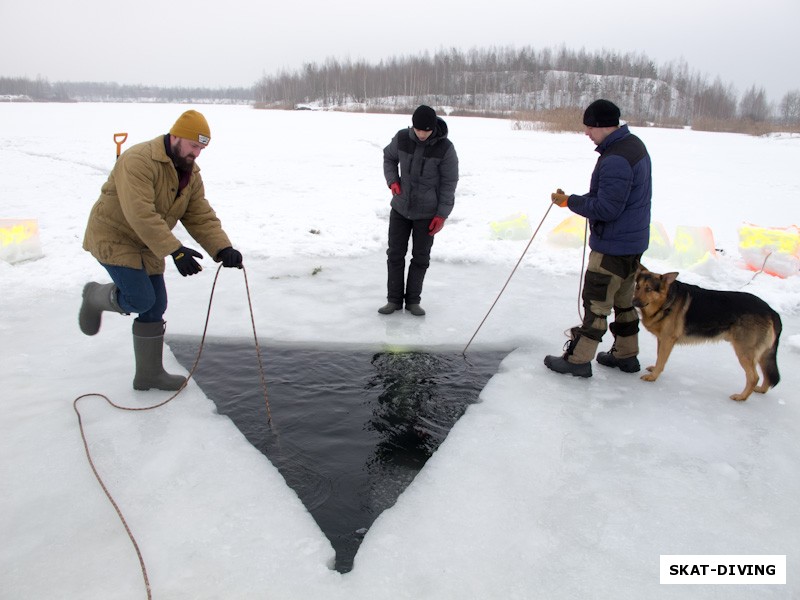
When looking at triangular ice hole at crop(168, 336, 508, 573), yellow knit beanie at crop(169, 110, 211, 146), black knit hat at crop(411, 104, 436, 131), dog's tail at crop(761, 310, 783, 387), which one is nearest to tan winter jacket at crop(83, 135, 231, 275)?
yellow knit beanie at crop(169, 110, 211, 146)

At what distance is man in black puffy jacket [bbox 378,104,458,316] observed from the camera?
468 cm

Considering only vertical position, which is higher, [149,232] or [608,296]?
[149,232]

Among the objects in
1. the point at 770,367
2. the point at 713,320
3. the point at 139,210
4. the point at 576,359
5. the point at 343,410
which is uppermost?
the point at 139,210

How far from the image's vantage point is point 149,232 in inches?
119

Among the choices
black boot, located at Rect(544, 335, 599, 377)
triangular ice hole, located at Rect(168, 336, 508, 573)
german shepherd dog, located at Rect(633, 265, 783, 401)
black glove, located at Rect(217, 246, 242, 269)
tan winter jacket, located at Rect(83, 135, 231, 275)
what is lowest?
triangular ice hole, located at Rect(168, 336, 508, 573)

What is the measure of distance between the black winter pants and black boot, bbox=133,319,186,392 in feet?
7.31

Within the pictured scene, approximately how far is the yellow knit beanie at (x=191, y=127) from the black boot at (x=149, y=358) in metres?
1.23

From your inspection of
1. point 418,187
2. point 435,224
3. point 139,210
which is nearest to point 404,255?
point 435,224

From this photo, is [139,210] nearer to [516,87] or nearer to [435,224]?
[435,224]

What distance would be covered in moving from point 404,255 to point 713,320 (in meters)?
2.59

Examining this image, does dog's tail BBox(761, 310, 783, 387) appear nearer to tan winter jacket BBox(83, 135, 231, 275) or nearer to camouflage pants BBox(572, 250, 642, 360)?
camouflage pants BBox(572, 250, 642, 360)

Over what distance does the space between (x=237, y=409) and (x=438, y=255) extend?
420 centimetres

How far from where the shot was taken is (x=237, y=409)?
3.45 metres

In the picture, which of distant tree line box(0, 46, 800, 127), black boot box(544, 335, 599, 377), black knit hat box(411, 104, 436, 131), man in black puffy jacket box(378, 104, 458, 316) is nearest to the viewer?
black boot box(544, 335, 599, 377)
